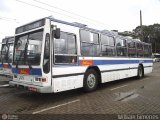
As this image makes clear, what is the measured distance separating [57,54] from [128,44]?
6.61 m

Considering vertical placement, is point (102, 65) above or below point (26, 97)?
above

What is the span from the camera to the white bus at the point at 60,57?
6.94 metres

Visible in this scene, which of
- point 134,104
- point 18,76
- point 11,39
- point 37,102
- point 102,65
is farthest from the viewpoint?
point 11,39

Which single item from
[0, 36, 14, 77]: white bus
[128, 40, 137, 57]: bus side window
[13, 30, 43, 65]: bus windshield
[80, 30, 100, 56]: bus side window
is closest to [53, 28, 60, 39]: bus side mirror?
[13, 30, 43, 65]: bus windshield

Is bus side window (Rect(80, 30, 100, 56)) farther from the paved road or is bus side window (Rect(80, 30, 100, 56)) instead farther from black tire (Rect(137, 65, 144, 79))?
black tire (Rect(137, 65, 144, 79))

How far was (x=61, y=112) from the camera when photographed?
19.3ft

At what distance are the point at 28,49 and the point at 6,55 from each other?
5.42 m

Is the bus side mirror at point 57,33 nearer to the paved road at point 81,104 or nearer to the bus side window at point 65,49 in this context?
the bus side window at point 65,49

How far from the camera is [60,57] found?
24.0 ft

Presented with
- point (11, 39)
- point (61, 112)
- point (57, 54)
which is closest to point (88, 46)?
point (57, 54)

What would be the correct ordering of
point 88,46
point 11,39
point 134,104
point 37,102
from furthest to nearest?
point 11,39 < point 88,46 < point 37,102 < point 134,104

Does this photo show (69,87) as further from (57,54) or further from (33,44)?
(33,44)

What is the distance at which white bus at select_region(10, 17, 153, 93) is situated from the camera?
6.94 m

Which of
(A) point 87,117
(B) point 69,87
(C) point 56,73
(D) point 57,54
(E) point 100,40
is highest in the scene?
(E) point 100,40
